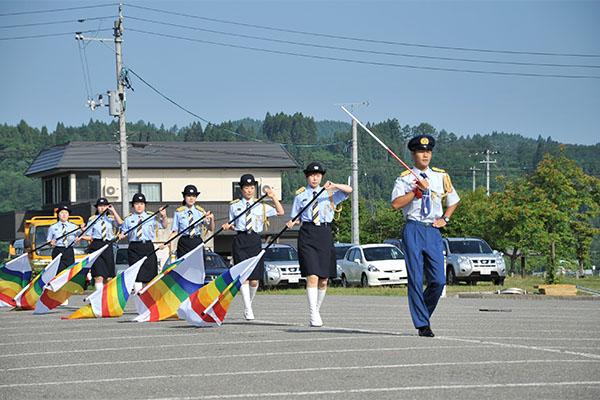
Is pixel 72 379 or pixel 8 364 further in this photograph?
pixel 8 364

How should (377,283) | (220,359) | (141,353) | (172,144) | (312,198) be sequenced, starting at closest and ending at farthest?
(220,359)
(141,353)
(312,198)
(377,283)
(172,144)

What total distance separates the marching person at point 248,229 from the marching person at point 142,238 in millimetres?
2762

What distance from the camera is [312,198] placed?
43.7ft

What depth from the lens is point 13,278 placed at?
20.7m

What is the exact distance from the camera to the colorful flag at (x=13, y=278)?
67.4 ft

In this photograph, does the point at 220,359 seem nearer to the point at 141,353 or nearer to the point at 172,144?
the point at 141,353

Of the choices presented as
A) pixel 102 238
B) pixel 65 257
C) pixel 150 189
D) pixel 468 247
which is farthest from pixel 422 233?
pixel 150 189

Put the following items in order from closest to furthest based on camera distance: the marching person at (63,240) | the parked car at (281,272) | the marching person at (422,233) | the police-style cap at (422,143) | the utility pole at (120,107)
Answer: the marching person at (422,233) < the police-style cap at (422,143) < the marching person at (63,240) < the parked car at (281,272) < the utility pole at (120,107)

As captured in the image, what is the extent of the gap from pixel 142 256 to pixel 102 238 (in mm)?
2443

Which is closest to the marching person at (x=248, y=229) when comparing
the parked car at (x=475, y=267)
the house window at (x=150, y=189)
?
the parked car at (x=475, y=267)

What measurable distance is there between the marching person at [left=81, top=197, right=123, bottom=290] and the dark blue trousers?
9.40 m

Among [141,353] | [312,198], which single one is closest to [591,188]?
[312,198]

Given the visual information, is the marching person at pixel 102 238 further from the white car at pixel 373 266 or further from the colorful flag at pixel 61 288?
the white car at pixel 373 266

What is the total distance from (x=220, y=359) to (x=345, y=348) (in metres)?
1.28
